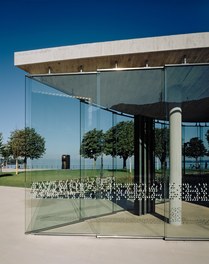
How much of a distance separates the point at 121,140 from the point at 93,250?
300cm

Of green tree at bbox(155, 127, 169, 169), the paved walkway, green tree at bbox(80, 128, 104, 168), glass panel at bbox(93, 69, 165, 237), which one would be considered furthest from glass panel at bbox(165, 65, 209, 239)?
green tree at bbox(80, 128, 104, 168)

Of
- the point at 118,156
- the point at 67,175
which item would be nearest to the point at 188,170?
the point at 118,156

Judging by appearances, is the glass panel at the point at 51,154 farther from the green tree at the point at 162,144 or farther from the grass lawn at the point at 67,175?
the green tree at the point at 162,144

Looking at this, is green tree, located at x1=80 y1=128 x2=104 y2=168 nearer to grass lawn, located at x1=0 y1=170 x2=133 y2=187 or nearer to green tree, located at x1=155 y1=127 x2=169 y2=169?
grass lawn, located at x1=0 y1=170 x2=133 y2=187

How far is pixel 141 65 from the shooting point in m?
6.49

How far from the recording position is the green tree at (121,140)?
23.5 feet

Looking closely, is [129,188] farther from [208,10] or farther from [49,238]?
[208,10]

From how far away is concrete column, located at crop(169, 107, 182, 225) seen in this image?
→ 6.33 metres

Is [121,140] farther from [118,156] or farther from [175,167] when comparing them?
[175,167]

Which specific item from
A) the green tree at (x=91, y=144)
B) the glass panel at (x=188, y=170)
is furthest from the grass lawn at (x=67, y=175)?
the glass panel at (x=188, y=170)

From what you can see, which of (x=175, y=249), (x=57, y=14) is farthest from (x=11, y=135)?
(x=175, y=249)

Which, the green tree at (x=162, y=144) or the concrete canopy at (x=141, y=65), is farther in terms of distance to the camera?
the green tree at (x=162, y=144)

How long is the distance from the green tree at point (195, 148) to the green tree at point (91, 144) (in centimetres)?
204

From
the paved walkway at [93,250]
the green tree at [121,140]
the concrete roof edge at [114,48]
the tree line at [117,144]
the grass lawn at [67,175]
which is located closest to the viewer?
the paved walkway at [93,250]
